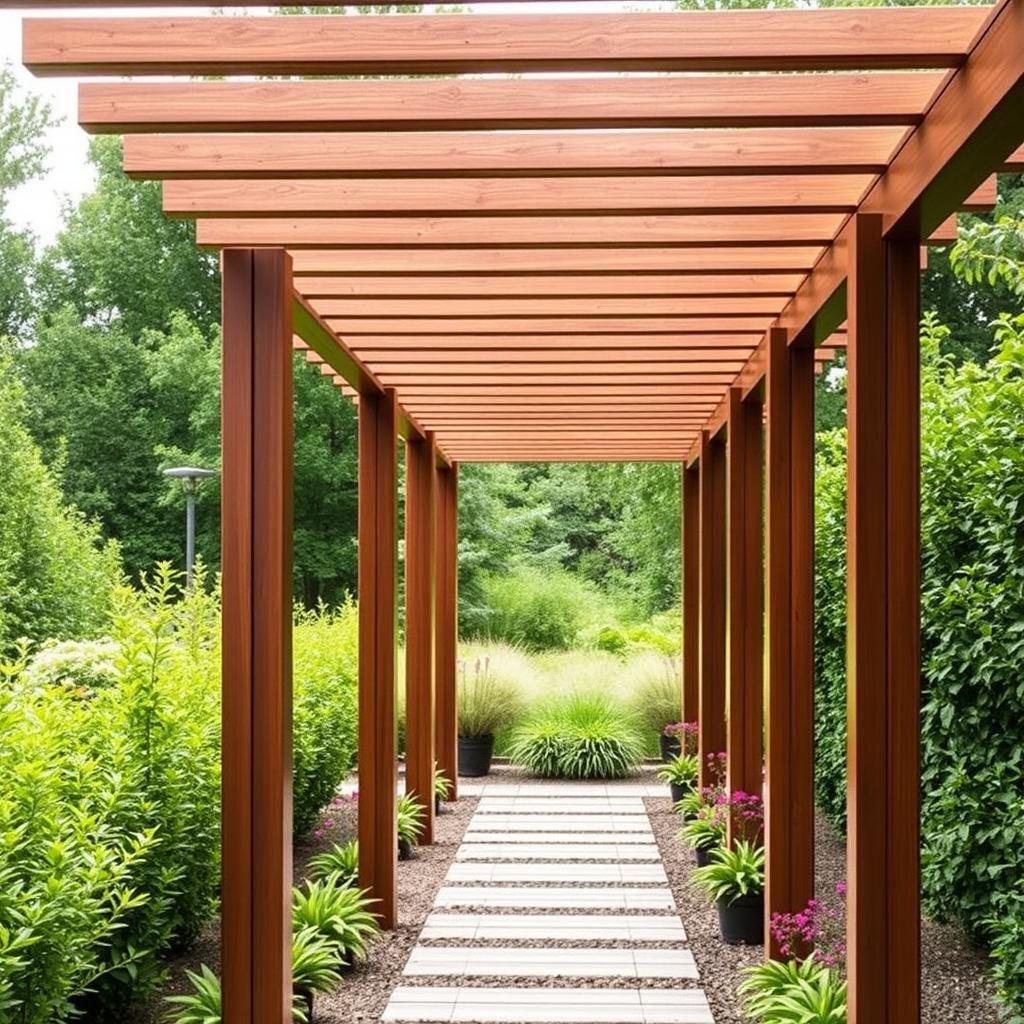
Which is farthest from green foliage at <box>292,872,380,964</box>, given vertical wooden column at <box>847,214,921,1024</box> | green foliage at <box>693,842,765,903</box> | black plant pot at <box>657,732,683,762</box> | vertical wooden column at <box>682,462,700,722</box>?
black plant pot at <box>657,732,683,762</box>

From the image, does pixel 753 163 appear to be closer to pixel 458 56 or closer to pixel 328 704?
pixel 458 56

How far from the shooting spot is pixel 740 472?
697cm

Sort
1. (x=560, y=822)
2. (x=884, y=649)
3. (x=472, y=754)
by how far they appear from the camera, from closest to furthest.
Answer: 1. (x=884, y=649)
2. (x=560, y=822)
3. (x=472, y=754)

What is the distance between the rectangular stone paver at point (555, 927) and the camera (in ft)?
21.8

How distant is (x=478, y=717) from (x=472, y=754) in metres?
0.36


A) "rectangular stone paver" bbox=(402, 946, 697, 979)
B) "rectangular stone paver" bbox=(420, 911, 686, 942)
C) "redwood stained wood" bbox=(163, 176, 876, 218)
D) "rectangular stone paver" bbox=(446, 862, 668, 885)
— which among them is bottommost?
"rectangular stone paver" bbox=(446, 862, 668, 885)

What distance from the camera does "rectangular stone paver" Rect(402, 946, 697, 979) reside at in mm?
5961

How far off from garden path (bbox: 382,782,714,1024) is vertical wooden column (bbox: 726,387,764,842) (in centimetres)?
92

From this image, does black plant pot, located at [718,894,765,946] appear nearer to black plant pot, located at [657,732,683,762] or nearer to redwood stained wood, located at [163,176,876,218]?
redwood stained wood, located at [163,176,876,218]

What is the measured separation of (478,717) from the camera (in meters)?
→ 13.0

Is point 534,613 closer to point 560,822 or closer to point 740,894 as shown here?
point 560,822

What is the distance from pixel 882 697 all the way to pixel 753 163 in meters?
1.49

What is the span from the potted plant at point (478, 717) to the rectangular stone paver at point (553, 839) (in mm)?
3203

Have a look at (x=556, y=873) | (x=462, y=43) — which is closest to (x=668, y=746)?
(x=556, y=873)
